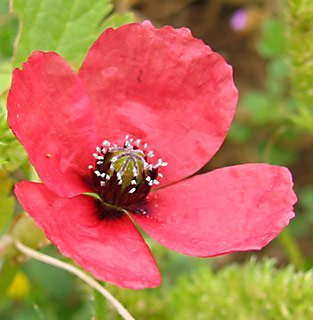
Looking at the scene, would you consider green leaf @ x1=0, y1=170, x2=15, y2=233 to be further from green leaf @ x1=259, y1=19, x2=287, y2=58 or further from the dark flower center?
green leaf @ x1=259, y1=19, x2=287, y2=58

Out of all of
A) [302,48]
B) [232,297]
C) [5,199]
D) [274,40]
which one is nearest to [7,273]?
[5,199]

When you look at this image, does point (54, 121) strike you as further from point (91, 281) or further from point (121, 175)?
point (91, 281)

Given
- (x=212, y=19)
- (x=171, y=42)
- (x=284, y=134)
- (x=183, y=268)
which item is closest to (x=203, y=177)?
(x=171, y=42)

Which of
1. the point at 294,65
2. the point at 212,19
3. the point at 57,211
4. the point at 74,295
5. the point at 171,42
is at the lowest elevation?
the point at 74,295

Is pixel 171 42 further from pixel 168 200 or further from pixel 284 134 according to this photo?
pixel 284 134

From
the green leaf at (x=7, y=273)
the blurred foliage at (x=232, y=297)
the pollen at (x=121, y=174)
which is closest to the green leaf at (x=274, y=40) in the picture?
the blurred foliage at (x=232, y=297)

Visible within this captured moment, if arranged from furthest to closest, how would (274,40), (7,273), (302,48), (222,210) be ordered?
1. (274,40)
2. (302,48)
3. (7,273)
4. (222,210)
